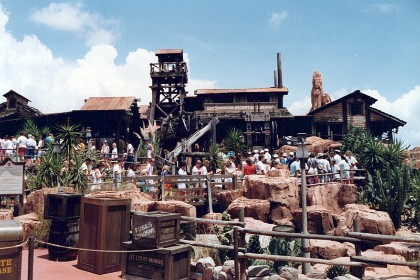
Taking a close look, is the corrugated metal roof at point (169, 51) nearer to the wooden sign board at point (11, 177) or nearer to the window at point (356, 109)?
the window at point (356, 109)

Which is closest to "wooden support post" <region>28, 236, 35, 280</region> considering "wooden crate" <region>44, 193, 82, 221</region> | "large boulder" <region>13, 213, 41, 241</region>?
"wooden crate" <region>44, 193, 82, 221</region>

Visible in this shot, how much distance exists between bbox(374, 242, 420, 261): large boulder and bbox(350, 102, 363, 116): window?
24.3 meters

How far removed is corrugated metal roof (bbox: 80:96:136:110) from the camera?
93.6ft

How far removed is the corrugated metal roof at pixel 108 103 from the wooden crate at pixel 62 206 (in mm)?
19865

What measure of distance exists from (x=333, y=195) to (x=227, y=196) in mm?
5022

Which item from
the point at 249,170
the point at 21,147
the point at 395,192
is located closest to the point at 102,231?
the point at 249,170

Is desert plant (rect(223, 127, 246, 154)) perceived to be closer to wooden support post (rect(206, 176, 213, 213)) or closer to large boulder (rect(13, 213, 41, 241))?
wooden support post (rect(206, 176, 213, 213))

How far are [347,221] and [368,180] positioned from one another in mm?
4669

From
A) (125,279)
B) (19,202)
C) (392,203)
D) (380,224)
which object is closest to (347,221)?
(380,224)

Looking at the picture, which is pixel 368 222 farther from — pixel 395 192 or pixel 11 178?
pixel 11 178

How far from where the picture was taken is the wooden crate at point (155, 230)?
22.0ft

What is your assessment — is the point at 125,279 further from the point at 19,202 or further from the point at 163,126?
the point at 163,126

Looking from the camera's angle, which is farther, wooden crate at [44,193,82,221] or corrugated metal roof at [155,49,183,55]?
corrugated metal roof at [155,49,183,55]

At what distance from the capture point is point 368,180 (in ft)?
58.2
